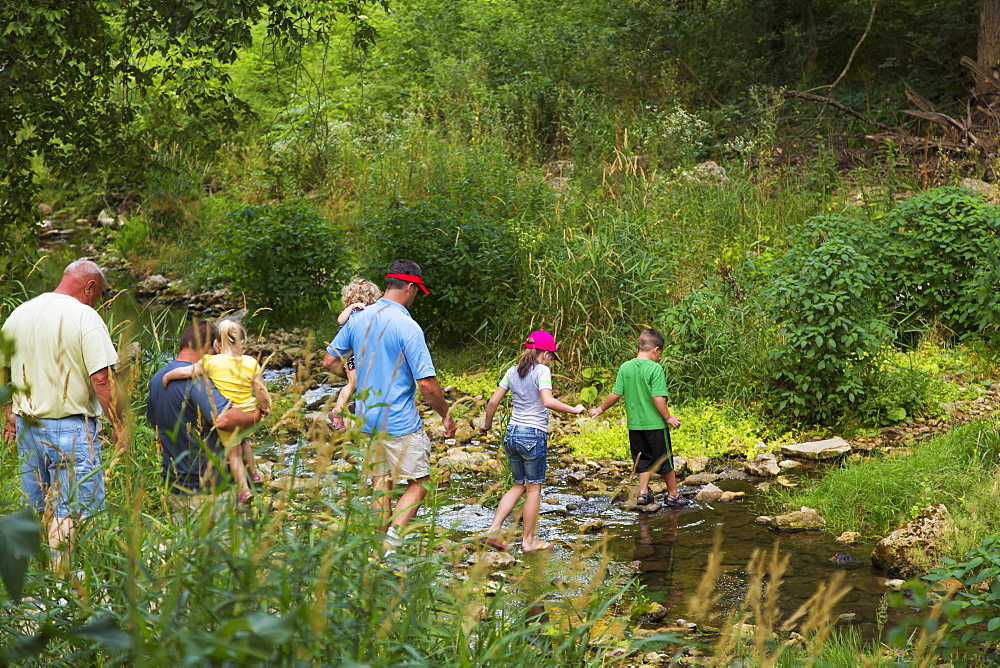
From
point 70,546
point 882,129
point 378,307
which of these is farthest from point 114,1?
point 882,129

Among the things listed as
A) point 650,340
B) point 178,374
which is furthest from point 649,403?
point 178,374

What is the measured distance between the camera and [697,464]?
8930 millimetres

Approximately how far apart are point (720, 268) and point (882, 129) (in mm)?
7539

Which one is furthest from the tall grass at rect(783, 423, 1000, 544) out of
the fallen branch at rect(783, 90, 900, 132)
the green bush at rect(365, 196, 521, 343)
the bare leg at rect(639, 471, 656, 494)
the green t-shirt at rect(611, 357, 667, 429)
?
the fallen branch at rect(783, 90, 900, 132)

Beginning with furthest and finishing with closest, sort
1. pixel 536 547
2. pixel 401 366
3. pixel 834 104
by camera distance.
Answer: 1. pixel 834 104
2. pixel 536 547
3. pixel 401 366

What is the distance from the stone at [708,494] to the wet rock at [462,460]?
2.07m

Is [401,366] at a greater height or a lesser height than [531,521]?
greater

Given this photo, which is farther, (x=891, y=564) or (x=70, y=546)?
(x=891, y=564)

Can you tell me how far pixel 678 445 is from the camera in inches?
369

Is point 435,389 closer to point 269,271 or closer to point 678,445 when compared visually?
point 678,445

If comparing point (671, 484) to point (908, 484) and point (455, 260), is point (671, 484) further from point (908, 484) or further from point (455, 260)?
point (455, 260)

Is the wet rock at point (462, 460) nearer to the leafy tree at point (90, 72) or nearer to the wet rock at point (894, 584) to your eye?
the wet rock at point (894, 584)

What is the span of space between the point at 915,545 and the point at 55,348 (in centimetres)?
542

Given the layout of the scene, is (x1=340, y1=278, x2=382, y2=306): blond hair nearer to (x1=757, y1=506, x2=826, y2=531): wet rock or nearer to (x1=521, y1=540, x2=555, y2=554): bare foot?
(x1=521, y1=540, x2=555, y2=554): bare foot
